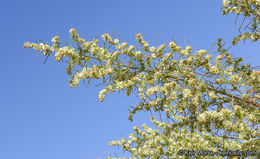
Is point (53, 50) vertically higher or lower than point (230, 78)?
higher

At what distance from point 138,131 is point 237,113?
400cm

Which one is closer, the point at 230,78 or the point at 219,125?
the point at 219,125

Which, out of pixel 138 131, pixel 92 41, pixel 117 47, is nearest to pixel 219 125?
pixel 117 47

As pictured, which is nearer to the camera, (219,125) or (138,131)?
(219,125)

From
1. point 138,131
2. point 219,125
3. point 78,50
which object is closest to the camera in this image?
point 219,125

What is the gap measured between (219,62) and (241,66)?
50cm

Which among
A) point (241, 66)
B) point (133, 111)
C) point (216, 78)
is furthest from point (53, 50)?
point (241, 66)

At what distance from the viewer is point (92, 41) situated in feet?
13.2

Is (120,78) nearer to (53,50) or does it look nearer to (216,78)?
(53,50)

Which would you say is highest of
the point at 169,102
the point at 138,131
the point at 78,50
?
the point at 138,131

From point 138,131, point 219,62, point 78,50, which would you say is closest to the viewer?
point 78,50

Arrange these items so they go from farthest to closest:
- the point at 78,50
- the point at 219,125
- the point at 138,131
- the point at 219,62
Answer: the point at 138,131 → the point at 219,62 → the point at 78,50 → the point at 219,125

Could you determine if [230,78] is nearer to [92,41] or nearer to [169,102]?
[169,102]

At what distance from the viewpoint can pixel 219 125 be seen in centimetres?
364
